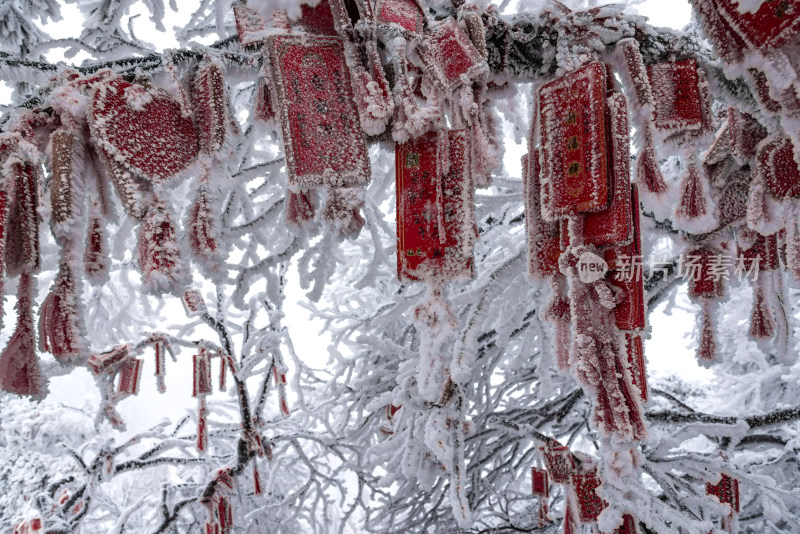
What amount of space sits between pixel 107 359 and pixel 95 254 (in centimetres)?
274

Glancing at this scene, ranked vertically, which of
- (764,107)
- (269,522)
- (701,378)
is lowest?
(269,522)

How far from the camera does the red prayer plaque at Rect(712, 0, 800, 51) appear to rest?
799mm

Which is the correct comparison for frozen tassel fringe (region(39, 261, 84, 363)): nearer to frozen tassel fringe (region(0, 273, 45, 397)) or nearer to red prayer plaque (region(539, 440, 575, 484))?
frozen tassel fringe (region(0, 273, 45, 397))

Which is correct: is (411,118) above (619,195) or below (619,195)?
above

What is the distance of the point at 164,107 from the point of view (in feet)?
3.58

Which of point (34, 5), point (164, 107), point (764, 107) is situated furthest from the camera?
point (34, 5)

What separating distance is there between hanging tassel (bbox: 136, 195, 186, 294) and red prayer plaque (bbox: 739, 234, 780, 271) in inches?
96.5

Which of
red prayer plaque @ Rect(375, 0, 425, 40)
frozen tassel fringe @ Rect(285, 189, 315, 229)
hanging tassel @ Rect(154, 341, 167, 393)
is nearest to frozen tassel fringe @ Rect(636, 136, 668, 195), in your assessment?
red prayer plaque @ Rect(375, 0, 425, 40)

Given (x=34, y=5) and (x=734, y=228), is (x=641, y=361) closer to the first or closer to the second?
(x=734, y=228)

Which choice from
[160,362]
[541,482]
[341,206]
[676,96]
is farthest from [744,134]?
[160,362]

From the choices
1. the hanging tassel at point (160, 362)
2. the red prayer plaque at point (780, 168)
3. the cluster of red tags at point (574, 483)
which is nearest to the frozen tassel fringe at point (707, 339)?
the cluster of red tags at point (574, 483)

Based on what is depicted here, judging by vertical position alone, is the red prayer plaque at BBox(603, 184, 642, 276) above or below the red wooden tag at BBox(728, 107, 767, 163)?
below

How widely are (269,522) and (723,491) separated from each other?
13.7 feet

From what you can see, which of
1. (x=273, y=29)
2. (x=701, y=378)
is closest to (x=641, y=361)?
(x=273, y=29)
